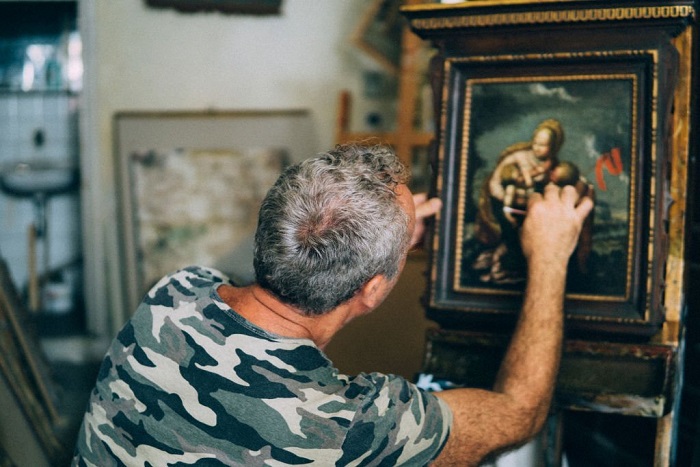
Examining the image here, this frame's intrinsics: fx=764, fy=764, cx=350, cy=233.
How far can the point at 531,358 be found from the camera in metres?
1.45

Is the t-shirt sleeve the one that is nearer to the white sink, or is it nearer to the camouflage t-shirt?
the camouflage t-shirt

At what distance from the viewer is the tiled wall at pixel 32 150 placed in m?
4.93

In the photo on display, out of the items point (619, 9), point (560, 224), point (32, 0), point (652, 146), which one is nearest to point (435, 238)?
point (560, 224)

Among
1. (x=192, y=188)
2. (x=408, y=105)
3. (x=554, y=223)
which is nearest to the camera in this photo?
(x=554, y=223)

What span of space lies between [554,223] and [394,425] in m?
0.60

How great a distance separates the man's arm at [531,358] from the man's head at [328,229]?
0.93ft

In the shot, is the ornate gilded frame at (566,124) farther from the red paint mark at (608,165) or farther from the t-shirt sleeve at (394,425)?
the t-shirt sleeve at (394,425)

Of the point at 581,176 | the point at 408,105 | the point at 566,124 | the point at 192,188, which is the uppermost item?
the point at 408,105

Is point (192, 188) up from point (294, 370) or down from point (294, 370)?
up

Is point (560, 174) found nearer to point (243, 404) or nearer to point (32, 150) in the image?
point (243, 404)

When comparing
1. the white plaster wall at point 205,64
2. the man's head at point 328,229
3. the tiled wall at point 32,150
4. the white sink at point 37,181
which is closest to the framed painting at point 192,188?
the white plaster wall at point 205,64

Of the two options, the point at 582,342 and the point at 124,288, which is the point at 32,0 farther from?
the point at 582,342

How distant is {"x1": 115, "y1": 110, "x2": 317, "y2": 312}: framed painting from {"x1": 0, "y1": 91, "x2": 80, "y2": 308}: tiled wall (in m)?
1.35

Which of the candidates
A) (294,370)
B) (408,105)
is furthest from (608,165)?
(408,105)
